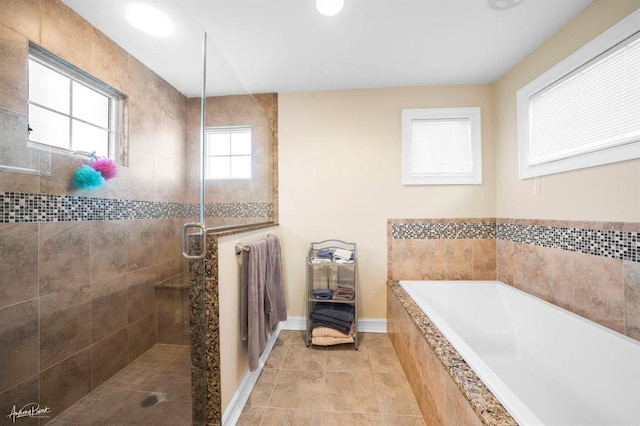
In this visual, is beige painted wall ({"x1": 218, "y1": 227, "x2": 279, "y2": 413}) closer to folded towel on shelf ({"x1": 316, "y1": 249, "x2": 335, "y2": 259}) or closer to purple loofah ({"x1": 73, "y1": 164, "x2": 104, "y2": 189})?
purple loofah ({"x1": 73, "y1": 164, "x2": 104, "y2": 189})

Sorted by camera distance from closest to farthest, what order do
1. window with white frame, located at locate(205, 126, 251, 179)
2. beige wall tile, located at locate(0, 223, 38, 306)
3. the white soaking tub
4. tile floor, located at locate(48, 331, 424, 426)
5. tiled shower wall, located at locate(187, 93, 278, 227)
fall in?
1. beige wall tile, located at locate(0, 223, 38, 306)
2. tile floor, located at locate(48, 331, 424, 426)
3. the white soaking tub
4. tiled shower wall, located at locate(187, 93, 278, 227)
5. window with white frame, located at locate(205, 126, 251, 179)

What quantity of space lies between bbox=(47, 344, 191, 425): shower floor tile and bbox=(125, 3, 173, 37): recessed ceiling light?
1.46 meters

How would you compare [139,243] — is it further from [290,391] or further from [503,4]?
[503,4]

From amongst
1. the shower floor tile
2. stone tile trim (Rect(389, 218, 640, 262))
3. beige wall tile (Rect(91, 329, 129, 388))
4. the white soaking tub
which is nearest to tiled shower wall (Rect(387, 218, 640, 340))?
stone tile trim (Rect(389, 218, 640, 262))

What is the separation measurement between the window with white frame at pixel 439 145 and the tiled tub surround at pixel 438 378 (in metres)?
1.18

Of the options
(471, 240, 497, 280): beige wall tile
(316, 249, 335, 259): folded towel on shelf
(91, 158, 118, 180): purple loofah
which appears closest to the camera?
(91, 158, 118, 180): purple loofah

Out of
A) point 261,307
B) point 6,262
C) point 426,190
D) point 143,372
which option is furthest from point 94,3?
point 426,190

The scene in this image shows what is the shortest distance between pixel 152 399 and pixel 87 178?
3.25 feet

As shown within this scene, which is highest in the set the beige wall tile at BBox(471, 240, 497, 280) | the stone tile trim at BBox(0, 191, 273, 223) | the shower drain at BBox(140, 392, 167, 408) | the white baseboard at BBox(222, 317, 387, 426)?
the stone tile trim at BBox(0, 191, 273, 223)

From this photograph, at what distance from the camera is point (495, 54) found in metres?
1.91

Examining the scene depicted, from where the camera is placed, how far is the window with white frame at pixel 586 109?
1252 mm

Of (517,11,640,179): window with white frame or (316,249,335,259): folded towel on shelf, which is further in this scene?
(316,249,335,259): folded towel on shelf

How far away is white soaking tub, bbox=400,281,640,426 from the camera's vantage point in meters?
1.10

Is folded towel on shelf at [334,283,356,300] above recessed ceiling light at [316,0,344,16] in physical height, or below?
below
